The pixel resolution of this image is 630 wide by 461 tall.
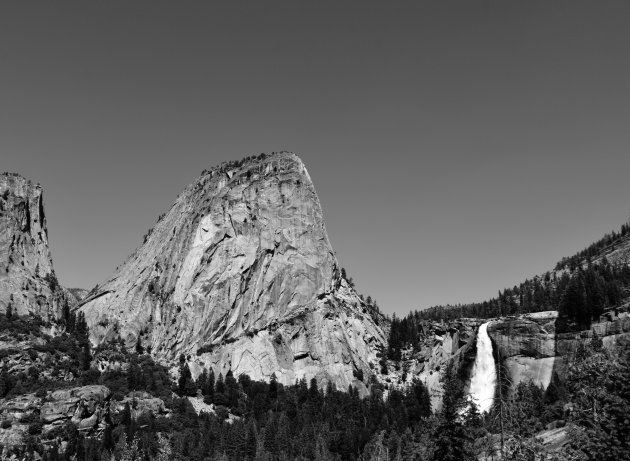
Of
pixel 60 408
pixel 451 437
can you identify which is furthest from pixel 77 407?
pixel 451 437

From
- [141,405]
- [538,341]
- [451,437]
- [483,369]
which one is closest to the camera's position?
[451,437]

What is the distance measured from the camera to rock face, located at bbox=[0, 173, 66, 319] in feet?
572

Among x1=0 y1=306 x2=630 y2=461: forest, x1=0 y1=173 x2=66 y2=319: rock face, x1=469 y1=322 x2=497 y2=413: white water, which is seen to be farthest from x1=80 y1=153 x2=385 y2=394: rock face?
x1=469 y1=322 x2=497 y2=413: white water

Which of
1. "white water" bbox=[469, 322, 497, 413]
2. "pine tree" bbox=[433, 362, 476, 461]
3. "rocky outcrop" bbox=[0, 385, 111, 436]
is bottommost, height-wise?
"pine tree" bbox=[433, 362, 476, 461]

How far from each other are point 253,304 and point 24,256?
A: 65143mm

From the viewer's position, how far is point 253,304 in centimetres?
18150

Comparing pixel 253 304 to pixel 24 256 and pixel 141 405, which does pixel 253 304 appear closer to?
pixel 141 405

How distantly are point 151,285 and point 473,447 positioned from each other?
160 m

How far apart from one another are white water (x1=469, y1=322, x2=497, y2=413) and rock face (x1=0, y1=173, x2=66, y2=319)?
110886mm

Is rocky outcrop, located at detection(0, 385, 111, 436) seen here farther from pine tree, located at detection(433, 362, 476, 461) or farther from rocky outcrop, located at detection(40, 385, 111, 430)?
pine tree, located at detection(433, 362, 476, 461)

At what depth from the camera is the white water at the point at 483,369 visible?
152375 millimetres

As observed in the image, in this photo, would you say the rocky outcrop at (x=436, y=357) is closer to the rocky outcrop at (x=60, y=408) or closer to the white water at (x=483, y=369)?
the white water at (x=483, y=369)

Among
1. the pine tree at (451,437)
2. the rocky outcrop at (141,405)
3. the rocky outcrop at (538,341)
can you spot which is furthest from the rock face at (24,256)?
the pine tree at (451,437)

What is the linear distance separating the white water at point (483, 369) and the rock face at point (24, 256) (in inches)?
4366
